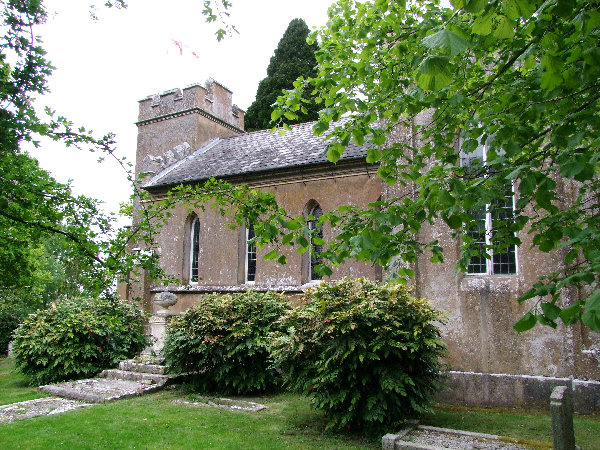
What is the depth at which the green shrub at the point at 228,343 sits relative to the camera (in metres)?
10.5

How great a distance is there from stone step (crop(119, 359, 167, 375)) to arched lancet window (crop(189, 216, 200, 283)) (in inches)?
183

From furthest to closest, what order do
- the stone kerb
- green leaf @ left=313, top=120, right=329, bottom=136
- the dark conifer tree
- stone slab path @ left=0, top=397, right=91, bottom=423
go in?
the dark conifer tree
the stone kerb
stone slab path @ left=0, top=397, right=91, bottom=423
green leaf @ left=313, top=120, right=329, bottom=136

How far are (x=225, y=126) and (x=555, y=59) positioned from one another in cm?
1997

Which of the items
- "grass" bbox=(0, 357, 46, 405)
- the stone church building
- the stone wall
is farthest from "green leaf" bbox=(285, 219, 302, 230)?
"grass" bbox=(0, 357, 46, 405)

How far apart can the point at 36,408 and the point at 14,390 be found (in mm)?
3388

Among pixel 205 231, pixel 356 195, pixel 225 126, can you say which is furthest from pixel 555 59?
pixel 225 126

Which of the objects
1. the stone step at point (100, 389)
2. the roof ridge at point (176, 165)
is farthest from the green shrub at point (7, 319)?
the stone step at point (100, 389)

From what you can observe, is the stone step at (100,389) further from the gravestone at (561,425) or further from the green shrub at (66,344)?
the gravestone at (561,425)

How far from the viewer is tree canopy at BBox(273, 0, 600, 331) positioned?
9.83 ft

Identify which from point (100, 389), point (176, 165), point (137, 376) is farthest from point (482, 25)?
point (176, 165)

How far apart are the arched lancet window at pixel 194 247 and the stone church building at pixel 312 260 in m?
0.04

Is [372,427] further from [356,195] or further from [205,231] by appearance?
[205,231]

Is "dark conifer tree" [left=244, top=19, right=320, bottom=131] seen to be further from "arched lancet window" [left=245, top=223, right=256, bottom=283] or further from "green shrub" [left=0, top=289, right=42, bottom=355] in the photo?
"green shrub" [left=0, top=289, right=42, bottom=355]

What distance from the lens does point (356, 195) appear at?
13867 millimetres
